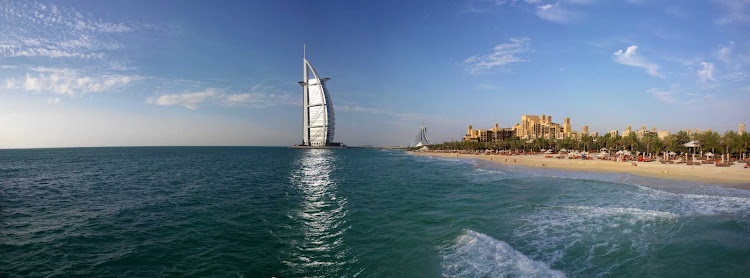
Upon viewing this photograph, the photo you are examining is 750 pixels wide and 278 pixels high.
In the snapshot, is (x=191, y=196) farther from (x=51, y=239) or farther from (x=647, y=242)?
(x=647, y=242)

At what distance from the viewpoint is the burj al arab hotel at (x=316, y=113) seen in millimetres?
137125

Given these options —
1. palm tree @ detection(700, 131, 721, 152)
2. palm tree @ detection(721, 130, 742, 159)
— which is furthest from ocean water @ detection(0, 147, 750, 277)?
palm tree @ detection(700, 131, 721, 152)

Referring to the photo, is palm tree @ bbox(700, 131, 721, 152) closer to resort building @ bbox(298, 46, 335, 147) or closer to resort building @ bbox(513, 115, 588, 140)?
resort building @ bbox(513, 115, 588, 140)

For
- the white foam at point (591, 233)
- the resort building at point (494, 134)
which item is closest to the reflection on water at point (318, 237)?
the white foam at point (591, 233)

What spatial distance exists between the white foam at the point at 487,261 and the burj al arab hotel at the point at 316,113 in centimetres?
12864

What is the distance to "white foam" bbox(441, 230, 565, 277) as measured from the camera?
8.38 m

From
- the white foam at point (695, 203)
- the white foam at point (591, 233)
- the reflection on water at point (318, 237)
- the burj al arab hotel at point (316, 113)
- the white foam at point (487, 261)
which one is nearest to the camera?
the white foam at point (487, 261)

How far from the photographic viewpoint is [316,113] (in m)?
140

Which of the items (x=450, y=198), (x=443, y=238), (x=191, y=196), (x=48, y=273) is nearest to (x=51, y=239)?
(x=48, y=273)

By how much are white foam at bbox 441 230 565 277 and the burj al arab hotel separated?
422 ft

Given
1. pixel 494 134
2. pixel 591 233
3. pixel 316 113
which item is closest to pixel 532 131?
pixel 494 134

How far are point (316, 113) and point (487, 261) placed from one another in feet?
442

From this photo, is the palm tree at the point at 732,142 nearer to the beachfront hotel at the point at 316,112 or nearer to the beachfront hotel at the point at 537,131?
the beachfront hotel at the point at 537,131

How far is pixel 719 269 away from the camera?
27.5 ft
